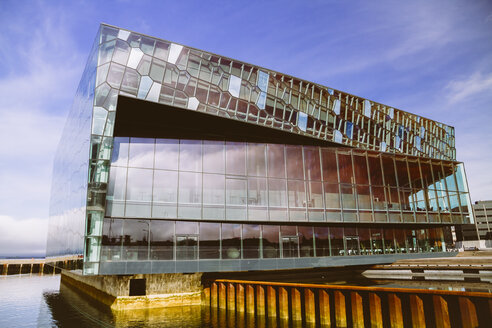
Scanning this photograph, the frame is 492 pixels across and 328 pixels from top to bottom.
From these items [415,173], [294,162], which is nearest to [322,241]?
[294,162]

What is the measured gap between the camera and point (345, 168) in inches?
1257

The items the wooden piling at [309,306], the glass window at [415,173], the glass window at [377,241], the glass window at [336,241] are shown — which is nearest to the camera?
the wooden piling at [309,306]

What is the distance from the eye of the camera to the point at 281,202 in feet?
92.1

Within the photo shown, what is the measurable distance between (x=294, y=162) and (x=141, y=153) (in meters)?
13.1

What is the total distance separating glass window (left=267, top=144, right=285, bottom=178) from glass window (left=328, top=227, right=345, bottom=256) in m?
7.33

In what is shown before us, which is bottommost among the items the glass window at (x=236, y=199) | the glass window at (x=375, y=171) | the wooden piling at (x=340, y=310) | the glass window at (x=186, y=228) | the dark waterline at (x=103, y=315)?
the dark waterline at (x=103, y=315)

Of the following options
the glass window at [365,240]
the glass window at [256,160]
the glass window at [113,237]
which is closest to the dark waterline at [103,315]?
the glass window at [113,237]

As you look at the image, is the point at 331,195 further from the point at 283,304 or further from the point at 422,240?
the point at 283,304

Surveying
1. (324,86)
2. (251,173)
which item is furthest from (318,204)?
(324,86)

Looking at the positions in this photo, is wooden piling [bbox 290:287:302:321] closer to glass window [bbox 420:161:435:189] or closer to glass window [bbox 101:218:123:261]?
glass window [bbox 101:218:123:261]

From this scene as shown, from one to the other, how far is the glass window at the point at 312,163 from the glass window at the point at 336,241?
5064 mm

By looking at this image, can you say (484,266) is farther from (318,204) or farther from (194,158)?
(194,158)

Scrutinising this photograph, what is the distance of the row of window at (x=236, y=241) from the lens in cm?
2292

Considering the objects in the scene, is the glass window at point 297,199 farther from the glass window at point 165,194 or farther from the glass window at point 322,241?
the glass window at point 165,194
